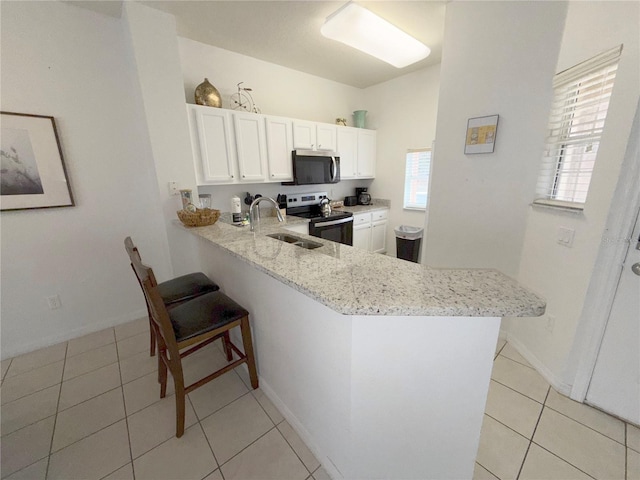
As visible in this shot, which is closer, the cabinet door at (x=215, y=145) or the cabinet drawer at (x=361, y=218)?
the cabinet door at (x=215, y=145)

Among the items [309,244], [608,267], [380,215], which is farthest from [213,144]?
[608,267]

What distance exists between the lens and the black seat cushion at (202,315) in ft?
4.43

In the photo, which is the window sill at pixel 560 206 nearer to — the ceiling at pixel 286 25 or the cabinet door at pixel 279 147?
the ceiling at pixel 286 25

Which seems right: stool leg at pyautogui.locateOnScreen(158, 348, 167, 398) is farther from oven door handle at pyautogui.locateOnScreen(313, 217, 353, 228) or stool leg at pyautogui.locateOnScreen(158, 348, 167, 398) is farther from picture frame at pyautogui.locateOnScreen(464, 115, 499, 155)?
picture frame at pyautogui.locateOnScreen(464, 115, 499, 155)

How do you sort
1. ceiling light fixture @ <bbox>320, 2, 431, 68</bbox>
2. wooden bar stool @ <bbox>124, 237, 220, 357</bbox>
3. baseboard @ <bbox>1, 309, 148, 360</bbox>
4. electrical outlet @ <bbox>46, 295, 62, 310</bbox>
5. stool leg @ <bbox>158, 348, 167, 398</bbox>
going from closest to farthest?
stool leg @ <bbox>158, 348, 167, 398</bbox>
wooden bar stool @ <bbox>124, 237, 220, 357</bbox>
ceiling light fixture @ <bbox>320, 2, 431, 68</bbox>
baseboard @ <bbox>1, 309, 148, 360</bbox>
electrical outlet @ <bbox>46, 295, 62, 310</bbox>

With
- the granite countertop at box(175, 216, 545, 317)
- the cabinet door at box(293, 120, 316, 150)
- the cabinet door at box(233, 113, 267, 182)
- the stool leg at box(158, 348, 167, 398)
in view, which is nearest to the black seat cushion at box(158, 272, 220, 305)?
the stool leg at box(158, 348, 167, 398)

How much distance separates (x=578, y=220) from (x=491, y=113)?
3.18ft

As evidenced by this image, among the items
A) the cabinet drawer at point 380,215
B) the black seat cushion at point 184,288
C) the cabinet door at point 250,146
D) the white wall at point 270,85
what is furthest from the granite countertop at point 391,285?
the cabinet drawer at point 380,215

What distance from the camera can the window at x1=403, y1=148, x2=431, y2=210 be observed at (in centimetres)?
355

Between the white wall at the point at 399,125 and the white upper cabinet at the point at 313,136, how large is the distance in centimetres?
96

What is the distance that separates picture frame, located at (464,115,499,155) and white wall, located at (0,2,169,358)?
280cm

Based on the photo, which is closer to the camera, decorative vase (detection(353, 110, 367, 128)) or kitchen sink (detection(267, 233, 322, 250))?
kitchen sink (detection(267, 233, 322, 250))

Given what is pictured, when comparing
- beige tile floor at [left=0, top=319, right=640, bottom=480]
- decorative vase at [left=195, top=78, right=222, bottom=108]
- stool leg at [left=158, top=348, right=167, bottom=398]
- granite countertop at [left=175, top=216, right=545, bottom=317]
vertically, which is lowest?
beige tile floor at [left=0, top=319, right=640, bottom=480]

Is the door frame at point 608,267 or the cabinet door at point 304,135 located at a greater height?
the cabinet door at point 304,135
